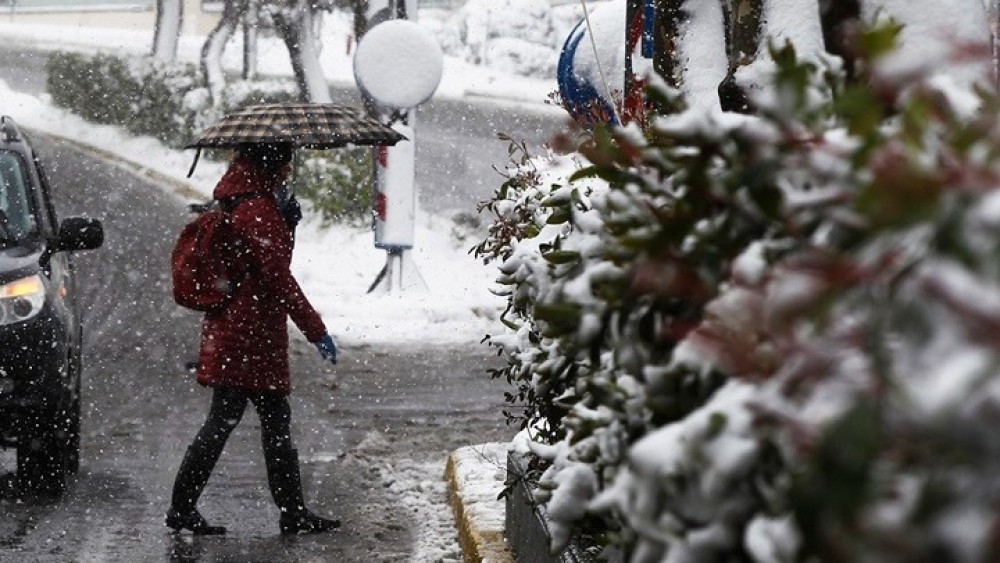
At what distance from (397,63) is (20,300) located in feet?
25.3

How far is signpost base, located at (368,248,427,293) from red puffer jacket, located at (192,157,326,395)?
29.4 feet

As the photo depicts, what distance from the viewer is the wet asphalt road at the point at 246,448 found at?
6656 mm

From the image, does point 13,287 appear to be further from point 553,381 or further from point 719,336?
point 719,336

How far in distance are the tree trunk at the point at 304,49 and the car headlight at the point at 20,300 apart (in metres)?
15.3

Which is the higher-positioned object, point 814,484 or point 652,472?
point 814,484

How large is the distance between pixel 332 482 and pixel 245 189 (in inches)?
76.5

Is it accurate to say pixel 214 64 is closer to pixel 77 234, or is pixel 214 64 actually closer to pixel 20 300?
pixel 77 234

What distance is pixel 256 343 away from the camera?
21.7ft

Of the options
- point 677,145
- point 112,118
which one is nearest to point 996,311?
Result: point 677,145

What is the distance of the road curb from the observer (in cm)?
595

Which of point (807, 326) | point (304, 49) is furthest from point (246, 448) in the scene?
point (304, 49)

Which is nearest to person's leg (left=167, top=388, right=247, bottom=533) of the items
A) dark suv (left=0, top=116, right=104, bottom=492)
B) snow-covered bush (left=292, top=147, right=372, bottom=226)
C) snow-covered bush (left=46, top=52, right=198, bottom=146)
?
dark suv (left=0, top=116, right=104, bottom=492)

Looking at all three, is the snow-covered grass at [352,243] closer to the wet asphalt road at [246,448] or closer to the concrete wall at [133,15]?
the concrete wall at [133,15]

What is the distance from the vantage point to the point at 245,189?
6.69 m
